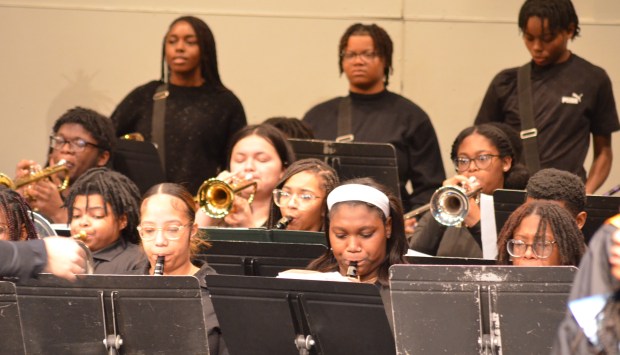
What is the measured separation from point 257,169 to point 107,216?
3.05ft

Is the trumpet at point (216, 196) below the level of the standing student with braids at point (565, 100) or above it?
below

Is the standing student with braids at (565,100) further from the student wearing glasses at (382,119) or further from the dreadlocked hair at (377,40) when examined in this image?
the dreadlocked hair at (377,40)

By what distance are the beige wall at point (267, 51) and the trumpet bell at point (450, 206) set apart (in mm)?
2102

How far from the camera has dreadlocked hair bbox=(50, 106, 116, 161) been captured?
6.66 m

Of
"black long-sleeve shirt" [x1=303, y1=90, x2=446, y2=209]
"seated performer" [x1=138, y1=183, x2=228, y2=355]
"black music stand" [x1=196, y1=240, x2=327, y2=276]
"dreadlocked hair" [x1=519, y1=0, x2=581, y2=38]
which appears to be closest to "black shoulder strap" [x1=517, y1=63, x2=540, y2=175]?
"dreadlocked hair" [x1=519, y1=0, x2=581, y2=38]

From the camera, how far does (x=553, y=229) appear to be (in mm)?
4844

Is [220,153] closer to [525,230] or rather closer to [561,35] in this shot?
[561,35]

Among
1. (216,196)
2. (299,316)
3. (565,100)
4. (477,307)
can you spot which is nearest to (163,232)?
(299,316)

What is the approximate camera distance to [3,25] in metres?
7.96

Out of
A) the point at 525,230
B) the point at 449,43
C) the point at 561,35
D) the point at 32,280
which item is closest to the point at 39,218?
the point at 32,280

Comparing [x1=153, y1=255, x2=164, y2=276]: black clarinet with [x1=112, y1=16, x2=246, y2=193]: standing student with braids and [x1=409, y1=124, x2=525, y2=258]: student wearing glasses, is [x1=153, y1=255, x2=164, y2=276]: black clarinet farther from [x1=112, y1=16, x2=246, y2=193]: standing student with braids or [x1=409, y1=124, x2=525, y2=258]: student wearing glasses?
[x1=112, y1=16, x2=246, y2=193]: standing student with braids

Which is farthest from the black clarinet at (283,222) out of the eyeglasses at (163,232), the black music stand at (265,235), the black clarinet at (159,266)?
the black clarinet at (159,266)

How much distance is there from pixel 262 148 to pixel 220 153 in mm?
834

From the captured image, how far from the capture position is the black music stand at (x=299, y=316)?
4.27 m
